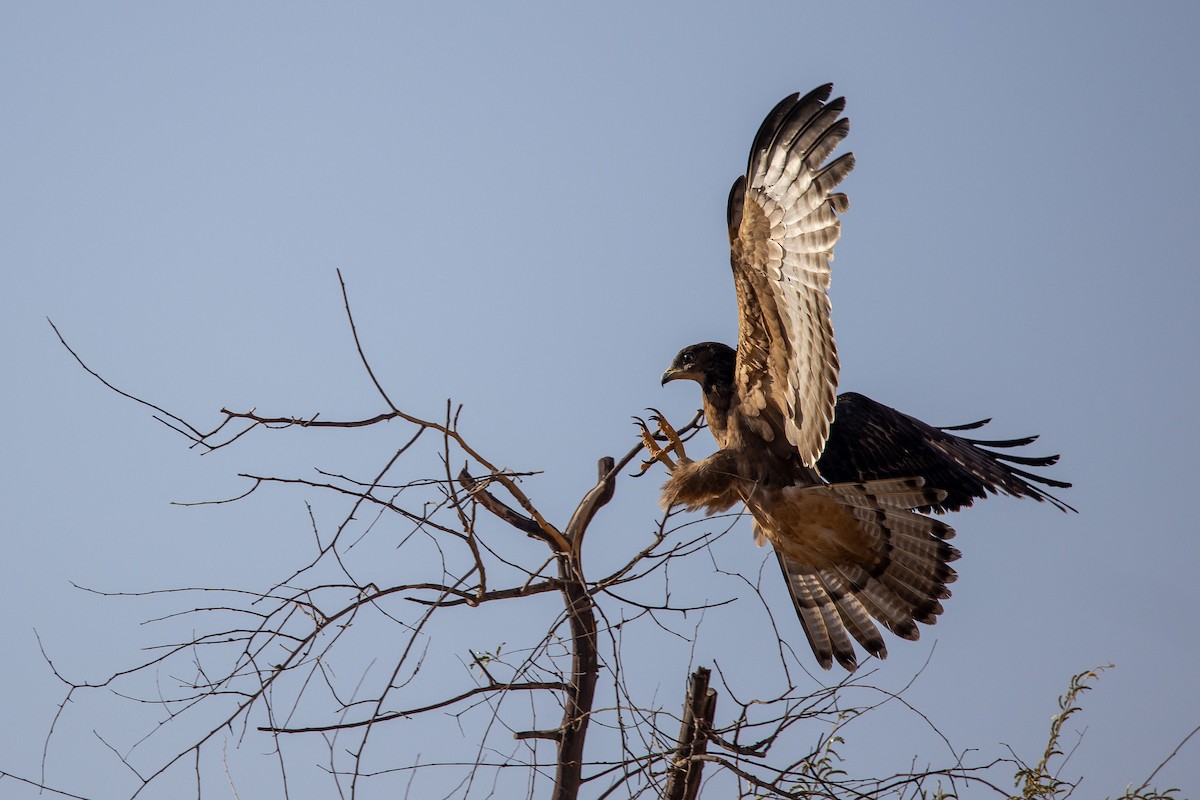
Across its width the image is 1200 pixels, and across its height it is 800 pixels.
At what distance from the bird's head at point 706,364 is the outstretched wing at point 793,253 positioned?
432mm

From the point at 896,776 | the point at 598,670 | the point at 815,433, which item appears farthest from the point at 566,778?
the point at 815,433

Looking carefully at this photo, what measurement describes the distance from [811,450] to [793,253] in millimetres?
780

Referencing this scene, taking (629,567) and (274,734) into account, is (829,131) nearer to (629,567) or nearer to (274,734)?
(629,567)

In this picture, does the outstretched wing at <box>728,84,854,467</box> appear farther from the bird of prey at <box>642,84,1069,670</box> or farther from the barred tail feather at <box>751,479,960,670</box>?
the barred tail feather at <box>751,479,960,670</box>

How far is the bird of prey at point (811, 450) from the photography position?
3.93 metres

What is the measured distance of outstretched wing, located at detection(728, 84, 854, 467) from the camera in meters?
3.79

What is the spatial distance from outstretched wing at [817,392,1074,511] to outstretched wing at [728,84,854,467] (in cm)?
73

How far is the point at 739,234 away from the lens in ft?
13.5

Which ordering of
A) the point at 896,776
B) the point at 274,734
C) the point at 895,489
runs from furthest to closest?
the point at 895,489, the point at 896,776, the point at 274,734

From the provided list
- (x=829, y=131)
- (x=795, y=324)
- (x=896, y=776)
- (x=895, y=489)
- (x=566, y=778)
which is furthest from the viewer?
(x=895, y=489)

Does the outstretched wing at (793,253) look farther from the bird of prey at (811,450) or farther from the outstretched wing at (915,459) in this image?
the outstretched wing at (915,459)

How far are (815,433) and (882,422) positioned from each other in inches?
42.6

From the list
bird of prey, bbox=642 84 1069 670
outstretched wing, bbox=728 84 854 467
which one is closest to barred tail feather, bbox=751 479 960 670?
bird of prey, bbox=642 84 1069 670

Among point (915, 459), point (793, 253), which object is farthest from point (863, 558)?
point (793, 253)
